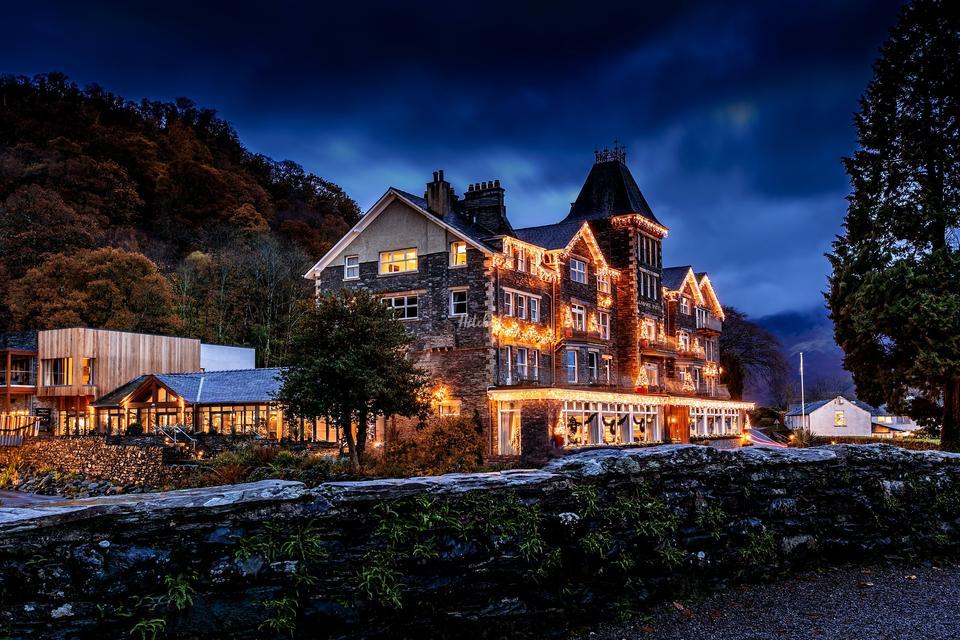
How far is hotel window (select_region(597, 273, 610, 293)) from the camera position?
48.7m

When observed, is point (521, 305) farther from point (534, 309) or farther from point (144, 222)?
point (144, 222)

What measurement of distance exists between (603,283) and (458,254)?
39.4 feet

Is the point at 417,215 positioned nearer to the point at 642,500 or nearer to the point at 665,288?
the point at 665,288

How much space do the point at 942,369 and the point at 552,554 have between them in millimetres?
23762

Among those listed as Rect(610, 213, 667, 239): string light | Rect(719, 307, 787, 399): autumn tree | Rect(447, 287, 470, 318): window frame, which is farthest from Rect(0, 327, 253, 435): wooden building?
Rect(719, 307, 787, 399): autumn tree

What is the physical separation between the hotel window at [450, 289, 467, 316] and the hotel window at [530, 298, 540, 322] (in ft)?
14.0

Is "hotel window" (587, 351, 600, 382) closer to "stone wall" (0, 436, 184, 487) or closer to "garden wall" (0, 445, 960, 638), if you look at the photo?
"stone wall" (0, 436, 184, 487)

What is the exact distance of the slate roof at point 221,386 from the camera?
43125 millimetres

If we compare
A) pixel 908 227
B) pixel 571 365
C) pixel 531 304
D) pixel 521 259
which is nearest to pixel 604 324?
pixel 571 365

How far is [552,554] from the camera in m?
8.91

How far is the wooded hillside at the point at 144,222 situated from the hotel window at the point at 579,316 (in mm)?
28997

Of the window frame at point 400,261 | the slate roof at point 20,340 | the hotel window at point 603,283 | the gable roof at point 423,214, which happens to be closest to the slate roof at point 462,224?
the gable roof at point 423,214

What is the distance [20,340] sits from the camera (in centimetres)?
5225

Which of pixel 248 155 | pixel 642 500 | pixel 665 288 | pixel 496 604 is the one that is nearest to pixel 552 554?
pixel 496 604
